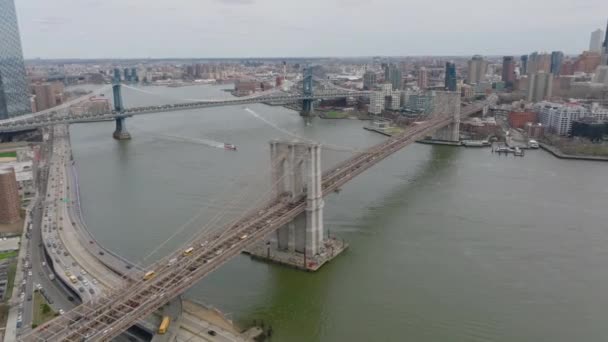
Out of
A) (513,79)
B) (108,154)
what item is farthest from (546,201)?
(513,79)

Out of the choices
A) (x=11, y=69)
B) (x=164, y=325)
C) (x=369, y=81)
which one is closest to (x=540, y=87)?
(x=369, y=81)

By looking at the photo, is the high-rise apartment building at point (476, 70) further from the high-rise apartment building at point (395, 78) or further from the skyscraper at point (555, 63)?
the skyscraper at point (555, 63)

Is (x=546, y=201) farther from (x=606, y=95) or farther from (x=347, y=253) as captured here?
(x=606, y=95)

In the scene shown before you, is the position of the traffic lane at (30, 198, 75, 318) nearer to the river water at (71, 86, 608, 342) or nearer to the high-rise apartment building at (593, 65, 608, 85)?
the river water at (71, 86, 608, 342)

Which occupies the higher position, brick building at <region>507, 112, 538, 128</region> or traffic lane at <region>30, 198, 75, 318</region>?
brick building at <region>507, 112, 538, 128</region>

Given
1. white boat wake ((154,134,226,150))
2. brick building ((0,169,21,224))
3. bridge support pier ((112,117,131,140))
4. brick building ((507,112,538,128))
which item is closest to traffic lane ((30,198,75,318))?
brick building ((0,169,21,224))

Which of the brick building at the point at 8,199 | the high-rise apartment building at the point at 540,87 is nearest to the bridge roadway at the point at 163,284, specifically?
the brick building at the point at 8,199
